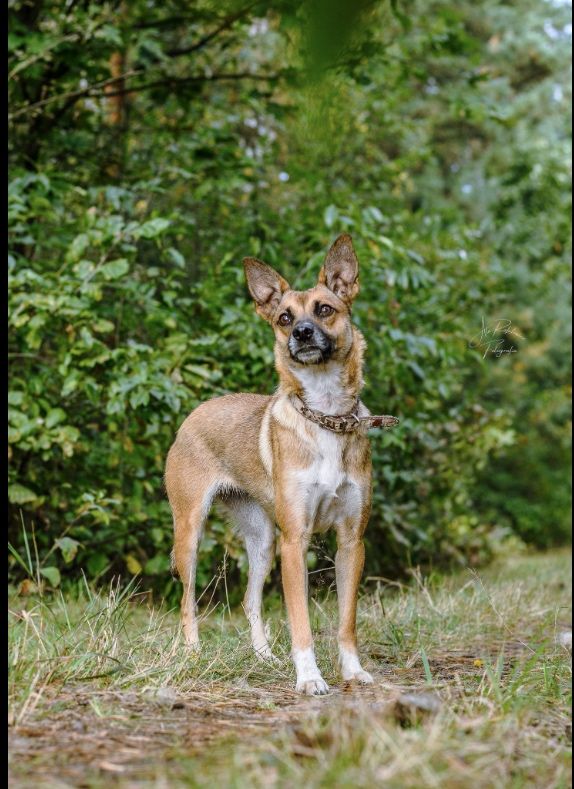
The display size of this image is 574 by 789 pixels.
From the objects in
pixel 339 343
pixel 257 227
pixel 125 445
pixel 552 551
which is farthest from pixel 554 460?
pixel 339 343

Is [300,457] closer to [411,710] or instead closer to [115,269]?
[411,710]

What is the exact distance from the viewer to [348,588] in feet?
13.7

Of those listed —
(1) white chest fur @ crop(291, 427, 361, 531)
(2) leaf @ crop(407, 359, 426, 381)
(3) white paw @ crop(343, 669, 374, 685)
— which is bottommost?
(3) white paw @ crop(343, 669, 374, 685)

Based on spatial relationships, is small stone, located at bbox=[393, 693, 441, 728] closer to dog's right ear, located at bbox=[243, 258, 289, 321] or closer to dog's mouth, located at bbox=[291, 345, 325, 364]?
dog's mouth, located at bbox=[291, 345, 325, 364]

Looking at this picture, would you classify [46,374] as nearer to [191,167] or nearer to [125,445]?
[125,445]

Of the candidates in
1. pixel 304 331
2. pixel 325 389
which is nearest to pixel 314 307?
pixel 304 331

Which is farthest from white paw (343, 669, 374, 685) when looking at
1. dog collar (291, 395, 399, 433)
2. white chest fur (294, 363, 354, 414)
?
white chest fur (294, 363, 354, 414)

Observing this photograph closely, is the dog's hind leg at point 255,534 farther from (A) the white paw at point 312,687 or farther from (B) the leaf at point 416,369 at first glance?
(B) the leaf at point 416,369

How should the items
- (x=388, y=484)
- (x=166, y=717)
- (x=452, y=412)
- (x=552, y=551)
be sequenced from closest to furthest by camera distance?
1. (x=166, y=717)
2. (x=388, y=484)
3. (x=452, y=412)
4. (x=552, y=551)

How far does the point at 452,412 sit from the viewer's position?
834cm

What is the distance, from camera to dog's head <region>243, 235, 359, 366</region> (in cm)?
428

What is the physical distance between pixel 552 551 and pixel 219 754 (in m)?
13.8

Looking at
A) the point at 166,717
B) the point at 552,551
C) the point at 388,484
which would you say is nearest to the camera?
the point at 166,717

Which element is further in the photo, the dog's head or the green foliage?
the green foliage
